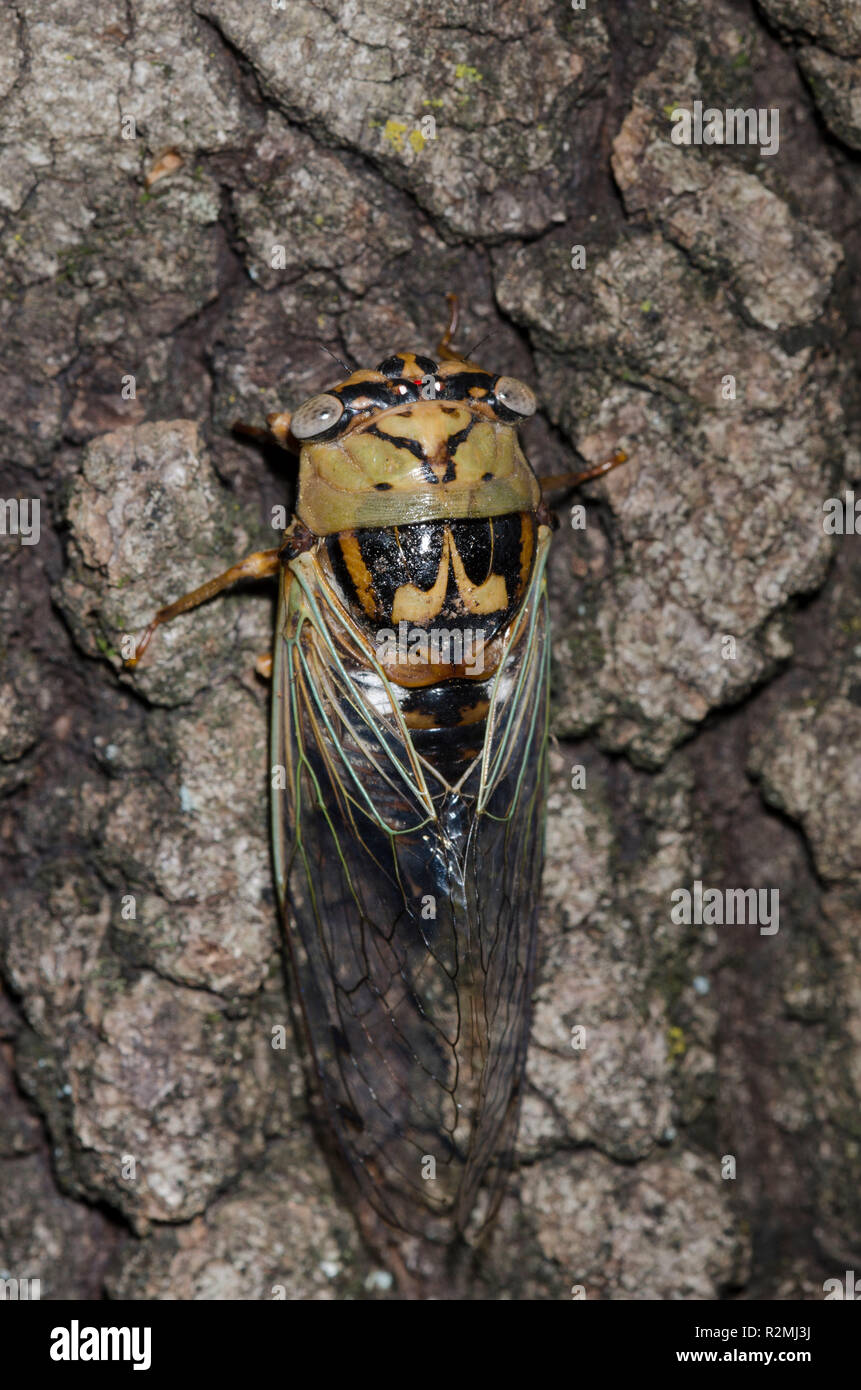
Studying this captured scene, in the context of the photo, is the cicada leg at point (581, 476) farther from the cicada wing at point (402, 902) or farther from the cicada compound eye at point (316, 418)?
the cicada compound eye at point (316, 418)

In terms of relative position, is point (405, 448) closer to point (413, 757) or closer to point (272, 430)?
point (272, 430)

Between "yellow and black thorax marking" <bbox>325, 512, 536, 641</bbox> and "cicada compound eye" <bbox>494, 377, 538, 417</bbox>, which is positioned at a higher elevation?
"cicada compound eye" <bbox>494, 377, 538, 417</bbox>

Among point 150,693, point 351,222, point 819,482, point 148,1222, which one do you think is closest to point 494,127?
point 351,222

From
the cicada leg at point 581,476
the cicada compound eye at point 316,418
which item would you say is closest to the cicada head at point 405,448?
the cicada compound eye at point 316,418

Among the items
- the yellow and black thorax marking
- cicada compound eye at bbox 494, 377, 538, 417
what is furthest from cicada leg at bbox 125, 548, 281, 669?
cicada compound eye at bbox 494, 377, 538, 417

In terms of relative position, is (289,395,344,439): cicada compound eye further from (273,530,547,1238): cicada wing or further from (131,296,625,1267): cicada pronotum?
(273,530,547,1238): cicada wing

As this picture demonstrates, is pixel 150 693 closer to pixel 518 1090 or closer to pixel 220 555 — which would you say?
pixel 220 555

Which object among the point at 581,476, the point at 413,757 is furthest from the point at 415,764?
the point at 581,476
